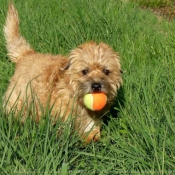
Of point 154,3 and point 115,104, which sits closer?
point 115,104

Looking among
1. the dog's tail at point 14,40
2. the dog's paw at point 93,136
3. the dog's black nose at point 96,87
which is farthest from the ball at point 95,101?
the dog's tail at point 14,40

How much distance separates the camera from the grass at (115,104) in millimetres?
2775

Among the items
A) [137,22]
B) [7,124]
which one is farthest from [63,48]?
[7,124]

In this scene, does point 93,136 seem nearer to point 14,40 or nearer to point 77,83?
point 77,83

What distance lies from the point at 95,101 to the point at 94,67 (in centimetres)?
37

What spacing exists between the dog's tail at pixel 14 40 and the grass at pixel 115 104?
0.17 meters

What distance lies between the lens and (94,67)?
368 cm

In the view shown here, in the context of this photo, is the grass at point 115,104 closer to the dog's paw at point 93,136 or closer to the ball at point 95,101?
the dog's paw at point 93,136

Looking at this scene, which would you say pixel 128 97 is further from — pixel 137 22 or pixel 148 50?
pixel 137 22

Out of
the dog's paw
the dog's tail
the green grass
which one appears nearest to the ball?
the dog's paw

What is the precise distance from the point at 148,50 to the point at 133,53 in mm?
249

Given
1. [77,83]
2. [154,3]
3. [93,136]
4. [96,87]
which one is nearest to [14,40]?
[77,83]

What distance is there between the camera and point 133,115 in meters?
3.57

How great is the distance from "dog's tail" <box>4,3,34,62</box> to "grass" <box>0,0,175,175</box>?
0.17 m
